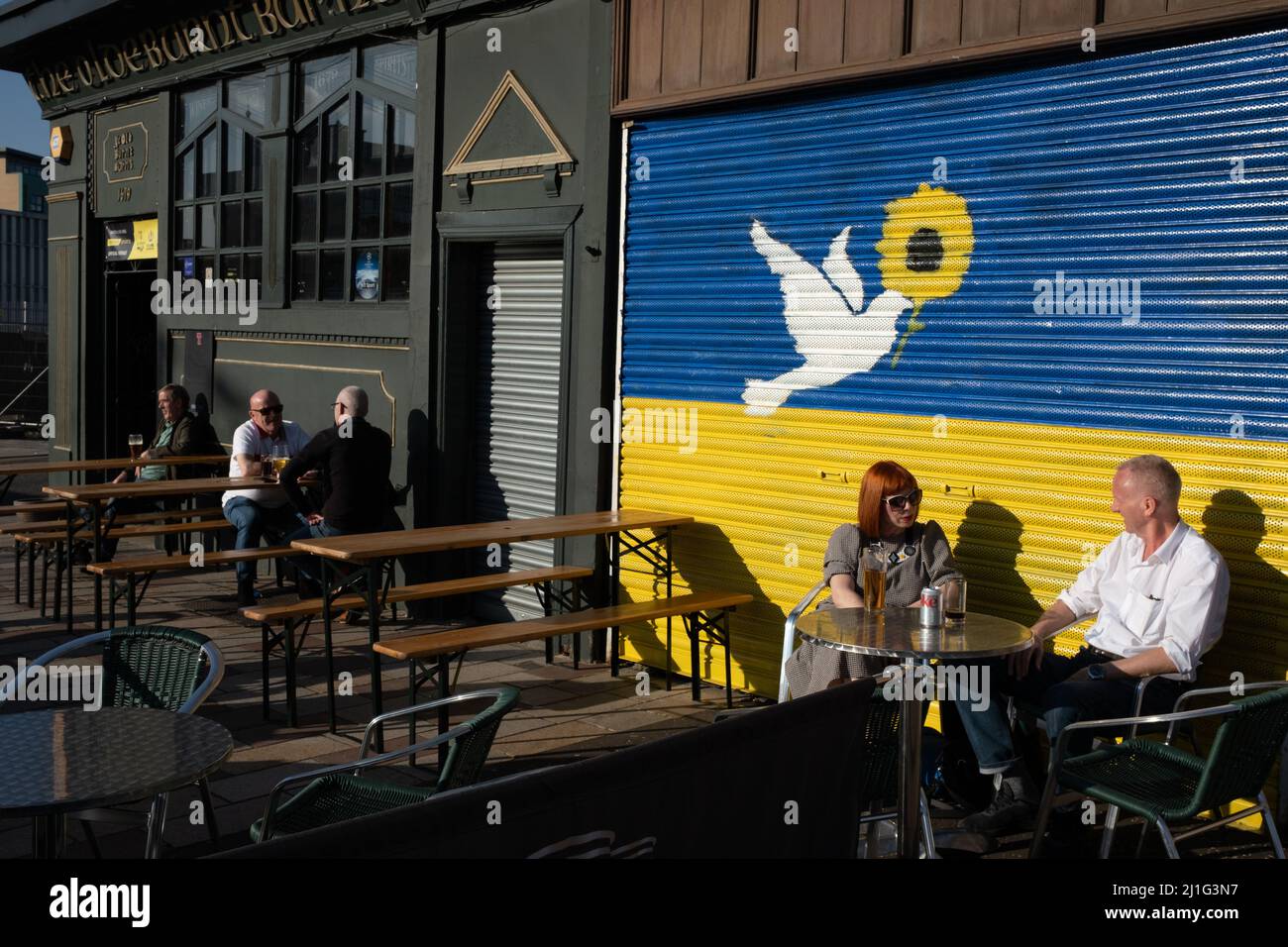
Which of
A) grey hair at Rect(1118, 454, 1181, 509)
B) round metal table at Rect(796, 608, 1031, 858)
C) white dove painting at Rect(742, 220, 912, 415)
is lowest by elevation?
round metal table at Rect(796, 608, 1031, 858)

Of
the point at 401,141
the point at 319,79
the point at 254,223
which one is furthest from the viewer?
the point at 254,223

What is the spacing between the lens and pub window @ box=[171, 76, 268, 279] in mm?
12227

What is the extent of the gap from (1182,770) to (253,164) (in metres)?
10.5

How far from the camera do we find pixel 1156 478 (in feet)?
17.1

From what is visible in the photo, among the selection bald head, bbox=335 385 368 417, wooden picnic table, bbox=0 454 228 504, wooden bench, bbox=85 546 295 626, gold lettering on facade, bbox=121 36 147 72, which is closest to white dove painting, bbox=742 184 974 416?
bald head, bbox=335 385 368 417

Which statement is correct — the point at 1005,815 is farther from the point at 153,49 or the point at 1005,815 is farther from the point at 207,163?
the point at 153,49

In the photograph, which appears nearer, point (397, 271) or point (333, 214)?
point (397, 271)

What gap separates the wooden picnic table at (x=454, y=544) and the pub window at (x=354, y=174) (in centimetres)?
350

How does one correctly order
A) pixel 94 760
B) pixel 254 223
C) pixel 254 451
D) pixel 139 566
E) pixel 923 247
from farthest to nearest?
pixel 254 223
pixel 254 451
pixel 139 566
pixel 923 247
pixel 94 760

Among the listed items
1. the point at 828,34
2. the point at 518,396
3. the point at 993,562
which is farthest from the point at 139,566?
the point at 828,34

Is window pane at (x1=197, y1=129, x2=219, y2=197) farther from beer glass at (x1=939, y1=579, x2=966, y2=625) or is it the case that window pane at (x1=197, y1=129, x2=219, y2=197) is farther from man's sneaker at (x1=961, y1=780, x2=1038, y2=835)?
man's sneaker at (x1=961, y1=780, x2=1038, y2=835)

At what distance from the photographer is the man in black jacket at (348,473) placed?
8539 millimetres

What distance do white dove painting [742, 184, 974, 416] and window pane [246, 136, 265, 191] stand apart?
259 inches

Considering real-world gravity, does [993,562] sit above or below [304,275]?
below
